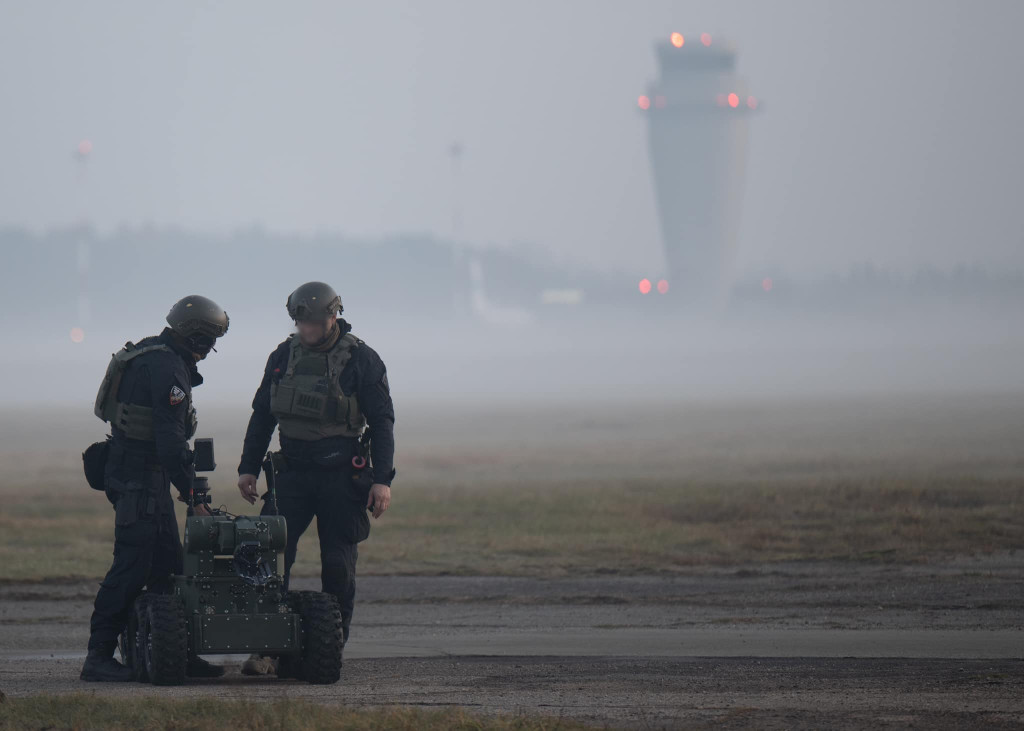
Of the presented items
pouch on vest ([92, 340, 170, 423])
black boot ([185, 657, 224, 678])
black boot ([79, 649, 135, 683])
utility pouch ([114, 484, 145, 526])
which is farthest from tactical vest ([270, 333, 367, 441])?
black boot ([79, 649, 135, 683])

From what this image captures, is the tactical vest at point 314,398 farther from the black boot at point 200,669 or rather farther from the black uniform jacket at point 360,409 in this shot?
the black boot at point 200,669

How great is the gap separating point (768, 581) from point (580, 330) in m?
183

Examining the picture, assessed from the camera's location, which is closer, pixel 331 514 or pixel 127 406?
pixel 127 406

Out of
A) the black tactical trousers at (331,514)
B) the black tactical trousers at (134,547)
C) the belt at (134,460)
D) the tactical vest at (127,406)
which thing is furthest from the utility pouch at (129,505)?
the black tactical trousers at (331,514)

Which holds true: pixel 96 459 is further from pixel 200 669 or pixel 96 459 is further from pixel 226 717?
pixel 226 717

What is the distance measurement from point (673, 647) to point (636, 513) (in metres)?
10.4

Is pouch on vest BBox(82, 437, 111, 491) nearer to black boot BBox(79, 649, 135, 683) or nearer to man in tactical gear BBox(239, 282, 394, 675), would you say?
man in tactical gear BBox(239, 282, 394, 675)

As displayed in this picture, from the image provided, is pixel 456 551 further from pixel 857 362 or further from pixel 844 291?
pixel 844 291

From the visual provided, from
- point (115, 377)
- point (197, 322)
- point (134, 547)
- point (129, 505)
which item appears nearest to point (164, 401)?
point (115, 377)

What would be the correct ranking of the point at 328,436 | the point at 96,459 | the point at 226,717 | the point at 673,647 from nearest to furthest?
1. the point at 226,717
2. the point at 96,459
3. the point at 328,436
4. the point at 673,647

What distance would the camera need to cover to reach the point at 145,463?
7.92 metres

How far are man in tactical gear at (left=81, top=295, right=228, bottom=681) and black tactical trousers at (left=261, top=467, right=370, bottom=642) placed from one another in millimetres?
555

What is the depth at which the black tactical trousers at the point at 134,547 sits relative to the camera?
7.84m

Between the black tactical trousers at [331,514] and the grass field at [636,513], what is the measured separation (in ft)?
20.6
